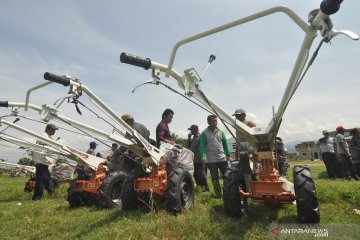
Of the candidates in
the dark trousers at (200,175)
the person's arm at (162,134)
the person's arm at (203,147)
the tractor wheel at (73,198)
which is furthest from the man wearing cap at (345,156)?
the tractor wheel at (73,198)

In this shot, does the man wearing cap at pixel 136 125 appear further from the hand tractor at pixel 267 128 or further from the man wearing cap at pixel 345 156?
the man wearing cap at pixel 345 156

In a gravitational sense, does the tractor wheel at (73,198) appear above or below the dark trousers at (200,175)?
below

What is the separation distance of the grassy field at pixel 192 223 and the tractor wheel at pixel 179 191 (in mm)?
171

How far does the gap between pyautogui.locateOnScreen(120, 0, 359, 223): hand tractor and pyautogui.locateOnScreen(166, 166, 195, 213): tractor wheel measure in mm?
993

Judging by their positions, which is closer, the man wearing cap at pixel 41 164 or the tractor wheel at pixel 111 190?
the tractor wheel at pixel 111 190

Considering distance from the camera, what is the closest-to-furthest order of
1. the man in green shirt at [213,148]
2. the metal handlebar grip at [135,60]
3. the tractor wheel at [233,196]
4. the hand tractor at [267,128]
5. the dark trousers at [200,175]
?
the hand tractor at [267,128] → the metal handlebar grip at [135,60] → the tractor wheel at [233,196] → the man in green shirt at [213,148] → the dark trousers at [200,175]

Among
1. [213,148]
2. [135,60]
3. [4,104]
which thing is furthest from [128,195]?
[4,104]

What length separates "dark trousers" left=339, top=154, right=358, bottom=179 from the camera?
10.8 meters

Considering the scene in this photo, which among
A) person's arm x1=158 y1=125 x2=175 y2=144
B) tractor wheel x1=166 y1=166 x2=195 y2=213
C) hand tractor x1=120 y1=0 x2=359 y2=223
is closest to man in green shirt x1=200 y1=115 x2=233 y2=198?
person's arm x1=158 y1=125 x2=175 y2=144

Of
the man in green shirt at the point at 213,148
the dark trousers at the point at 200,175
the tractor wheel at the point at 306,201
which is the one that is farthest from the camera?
the dark trousers at the point at 200,175

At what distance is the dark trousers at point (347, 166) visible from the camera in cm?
1077

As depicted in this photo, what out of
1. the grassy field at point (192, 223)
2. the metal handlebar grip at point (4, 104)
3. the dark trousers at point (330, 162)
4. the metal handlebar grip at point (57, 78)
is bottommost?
the grassy field at point (192, 223)

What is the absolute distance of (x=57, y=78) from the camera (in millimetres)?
5133

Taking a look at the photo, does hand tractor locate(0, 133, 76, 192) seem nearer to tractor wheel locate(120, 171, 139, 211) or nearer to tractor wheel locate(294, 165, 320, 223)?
tractor wheel locate(120, 171, 139, 211)
